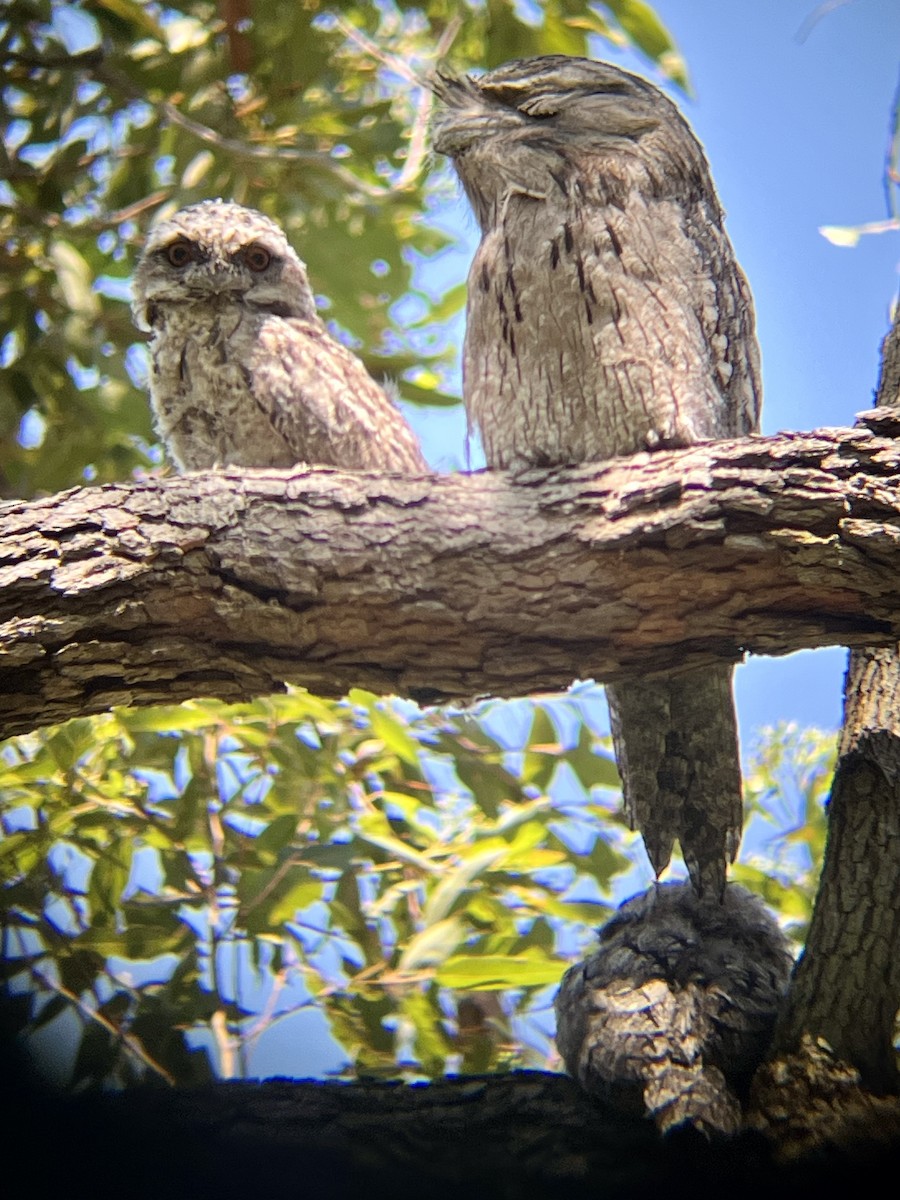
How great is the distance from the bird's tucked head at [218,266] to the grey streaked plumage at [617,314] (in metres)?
0.48

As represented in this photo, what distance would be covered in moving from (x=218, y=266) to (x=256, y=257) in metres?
0.11

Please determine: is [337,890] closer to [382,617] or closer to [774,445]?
[382,617]

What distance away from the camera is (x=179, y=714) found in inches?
104

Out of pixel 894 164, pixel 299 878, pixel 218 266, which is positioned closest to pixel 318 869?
pixel 299 878

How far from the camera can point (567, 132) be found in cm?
207

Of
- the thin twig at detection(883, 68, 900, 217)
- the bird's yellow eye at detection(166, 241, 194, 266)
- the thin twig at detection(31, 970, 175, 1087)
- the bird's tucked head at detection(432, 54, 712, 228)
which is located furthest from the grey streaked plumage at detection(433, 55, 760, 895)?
the thin twig at detection(31, 970, 175, 1087)

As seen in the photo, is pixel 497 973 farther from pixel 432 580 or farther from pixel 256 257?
pixel 256 257

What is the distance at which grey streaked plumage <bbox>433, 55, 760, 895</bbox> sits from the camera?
1.99 m

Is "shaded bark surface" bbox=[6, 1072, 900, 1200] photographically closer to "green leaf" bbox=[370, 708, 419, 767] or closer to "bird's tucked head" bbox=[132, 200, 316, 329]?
"green leaf" bbox=[370, 708, 419, 767]

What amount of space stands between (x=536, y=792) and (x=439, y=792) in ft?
0.89

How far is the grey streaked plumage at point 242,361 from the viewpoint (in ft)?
7.64

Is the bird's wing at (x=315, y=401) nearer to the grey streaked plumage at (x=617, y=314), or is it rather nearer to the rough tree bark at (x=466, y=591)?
the grey streaked plumage at (x=617, y=314)

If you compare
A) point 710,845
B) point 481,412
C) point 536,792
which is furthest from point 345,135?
point 710,845

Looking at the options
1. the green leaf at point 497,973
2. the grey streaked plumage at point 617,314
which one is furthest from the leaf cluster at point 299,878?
the grey streaked plumage at point 617,314
